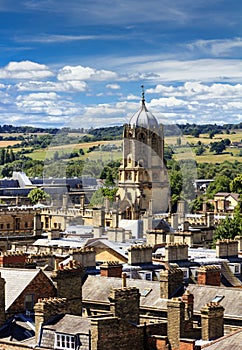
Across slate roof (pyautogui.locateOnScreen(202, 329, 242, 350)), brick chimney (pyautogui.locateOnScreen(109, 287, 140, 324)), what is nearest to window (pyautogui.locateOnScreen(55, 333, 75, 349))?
brick chimney (pyautogui.locateOnScreen(109, 287, 140, 324))

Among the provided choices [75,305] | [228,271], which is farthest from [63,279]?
[228,271]

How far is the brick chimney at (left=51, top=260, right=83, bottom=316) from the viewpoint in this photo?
1382 inches

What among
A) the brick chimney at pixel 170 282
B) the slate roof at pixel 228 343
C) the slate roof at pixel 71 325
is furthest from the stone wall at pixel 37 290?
the slate roof at pixel 228 343

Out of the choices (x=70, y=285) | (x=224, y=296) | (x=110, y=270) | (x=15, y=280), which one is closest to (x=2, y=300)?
(x=15, y=280)

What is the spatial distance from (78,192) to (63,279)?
138 m

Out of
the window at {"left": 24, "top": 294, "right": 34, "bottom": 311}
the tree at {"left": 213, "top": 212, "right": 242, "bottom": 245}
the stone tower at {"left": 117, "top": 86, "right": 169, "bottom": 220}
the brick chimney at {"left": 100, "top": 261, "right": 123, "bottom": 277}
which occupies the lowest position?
the tree at {"left": 213, "top": 212, "right": 242, "bottom": 245}

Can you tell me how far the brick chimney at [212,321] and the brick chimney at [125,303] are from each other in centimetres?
213

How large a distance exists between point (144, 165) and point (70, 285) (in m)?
82.2

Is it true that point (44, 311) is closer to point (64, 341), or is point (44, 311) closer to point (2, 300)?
point (64, 341)

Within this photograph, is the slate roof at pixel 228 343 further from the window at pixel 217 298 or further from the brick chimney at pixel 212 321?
the window at pixel 217 298

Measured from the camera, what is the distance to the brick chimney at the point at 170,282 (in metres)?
38.2

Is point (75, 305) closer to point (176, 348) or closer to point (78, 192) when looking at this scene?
point (176, 348)

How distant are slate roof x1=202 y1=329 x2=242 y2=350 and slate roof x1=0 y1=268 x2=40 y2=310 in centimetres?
792

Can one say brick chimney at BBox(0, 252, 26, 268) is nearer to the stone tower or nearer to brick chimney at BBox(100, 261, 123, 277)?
brick chimney at BBox(100, 261, 123, 277)
